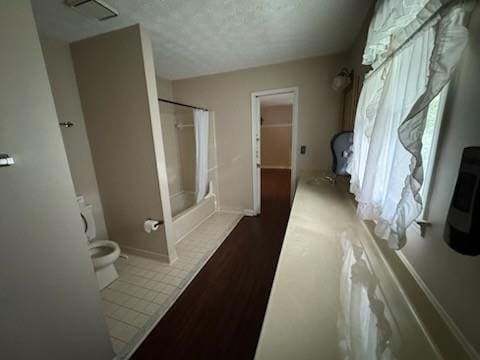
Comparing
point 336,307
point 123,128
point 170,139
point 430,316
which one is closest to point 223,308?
point 336,307

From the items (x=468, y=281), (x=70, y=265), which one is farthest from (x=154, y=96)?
(x=468, y=281)

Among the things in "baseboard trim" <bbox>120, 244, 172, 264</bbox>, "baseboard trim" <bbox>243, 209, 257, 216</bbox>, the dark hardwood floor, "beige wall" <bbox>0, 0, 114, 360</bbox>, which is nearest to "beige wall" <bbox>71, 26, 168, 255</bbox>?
"baseboard trim" <bbox>120, 244, 172, 264</bbox>

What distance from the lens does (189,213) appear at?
111 inches

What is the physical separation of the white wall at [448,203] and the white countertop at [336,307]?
0.49ft

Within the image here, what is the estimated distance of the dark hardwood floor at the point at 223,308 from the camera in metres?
1.28

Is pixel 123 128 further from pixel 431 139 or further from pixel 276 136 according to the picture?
pixel 276 136

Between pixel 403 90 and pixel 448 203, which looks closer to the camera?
pixel 448 203

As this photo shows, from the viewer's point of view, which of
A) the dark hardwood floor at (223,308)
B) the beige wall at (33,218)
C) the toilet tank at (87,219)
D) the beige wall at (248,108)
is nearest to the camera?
the beige wall at (33,218)

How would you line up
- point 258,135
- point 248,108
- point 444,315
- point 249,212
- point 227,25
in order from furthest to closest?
1. point 249,212
2. point 258,135
3. point 248,108
4. point 227,25
5. point 444,315

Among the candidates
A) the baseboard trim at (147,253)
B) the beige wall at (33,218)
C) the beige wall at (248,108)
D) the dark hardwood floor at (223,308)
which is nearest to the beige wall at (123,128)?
the baseboard trim at (147,253)

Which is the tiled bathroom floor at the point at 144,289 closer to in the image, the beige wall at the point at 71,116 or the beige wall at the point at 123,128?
the beige wall at the point at 123,128

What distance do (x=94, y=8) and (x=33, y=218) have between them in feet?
5.36

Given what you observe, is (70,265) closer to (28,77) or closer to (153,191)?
(28,77)

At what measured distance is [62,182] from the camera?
3.09 ft
